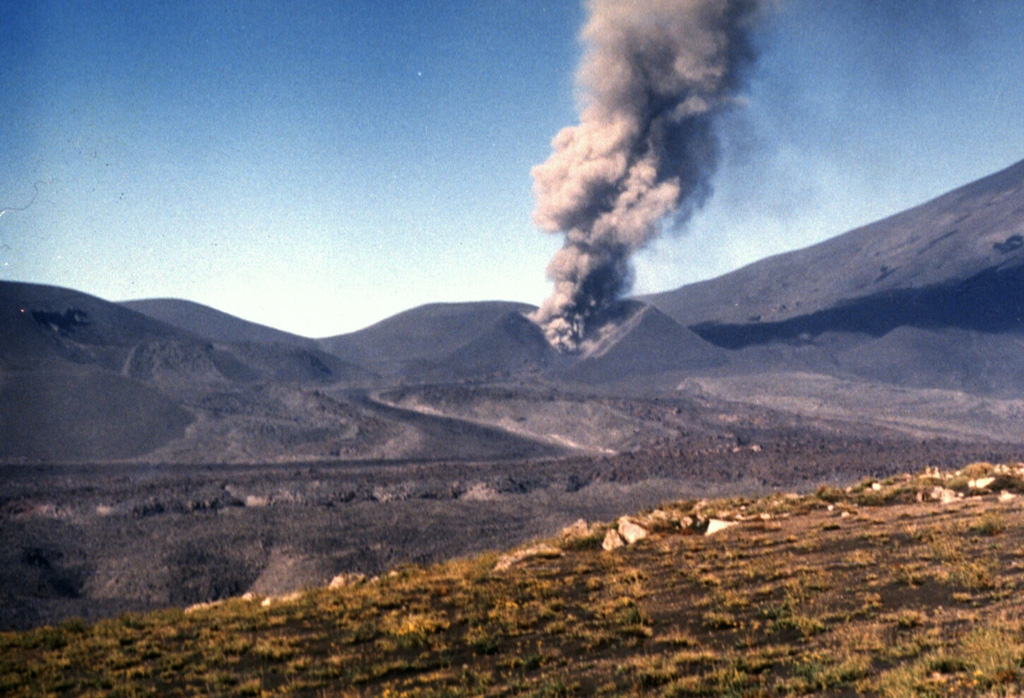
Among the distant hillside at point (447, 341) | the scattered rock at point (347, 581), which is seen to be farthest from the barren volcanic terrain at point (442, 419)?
the scattered rock at point (347, 581)

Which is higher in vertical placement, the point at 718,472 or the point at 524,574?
the point at 524,574

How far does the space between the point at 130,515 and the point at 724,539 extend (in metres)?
34.4

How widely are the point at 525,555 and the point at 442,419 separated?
59.2 m

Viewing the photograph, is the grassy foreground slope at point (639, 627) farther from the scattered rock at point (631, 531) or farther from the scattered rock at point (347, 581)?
the scattered rock at point (347, 581)

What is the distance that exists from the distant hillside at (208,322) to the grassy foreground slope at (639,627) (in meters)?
138

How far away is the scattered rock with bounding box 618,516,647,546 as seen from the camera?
16.8 meters

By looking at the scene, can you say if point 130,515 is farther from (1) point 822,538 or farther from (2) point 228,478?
(1) point 822,538

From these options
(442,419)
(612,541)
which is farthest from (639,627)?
(442,419)

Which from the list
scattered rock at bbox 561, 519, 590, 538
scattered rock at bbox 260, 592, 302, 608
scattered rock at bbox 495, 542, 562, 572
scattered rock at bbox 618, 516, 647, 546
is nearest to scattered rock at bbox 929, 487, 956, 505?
scattered rock at bbox 618, 516, 647, 546

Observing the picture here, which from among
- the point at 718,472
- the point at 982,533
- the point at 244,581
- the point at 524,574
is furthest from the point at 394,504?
the point at 982,533

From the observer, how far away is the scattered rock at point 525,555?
15688 mm

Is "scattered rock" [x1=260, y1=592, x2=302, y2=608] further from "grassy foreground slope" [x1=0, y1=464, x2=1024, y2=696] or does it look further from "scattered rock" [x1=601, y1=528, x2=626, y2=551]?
"scattered rock" [x1=601, y1=528, x2=626, y2=551]

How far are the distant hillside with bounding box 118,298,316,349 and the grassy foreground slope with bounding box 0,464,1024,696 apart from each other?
138m

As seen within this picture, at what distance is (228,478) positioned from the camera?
50.0m
